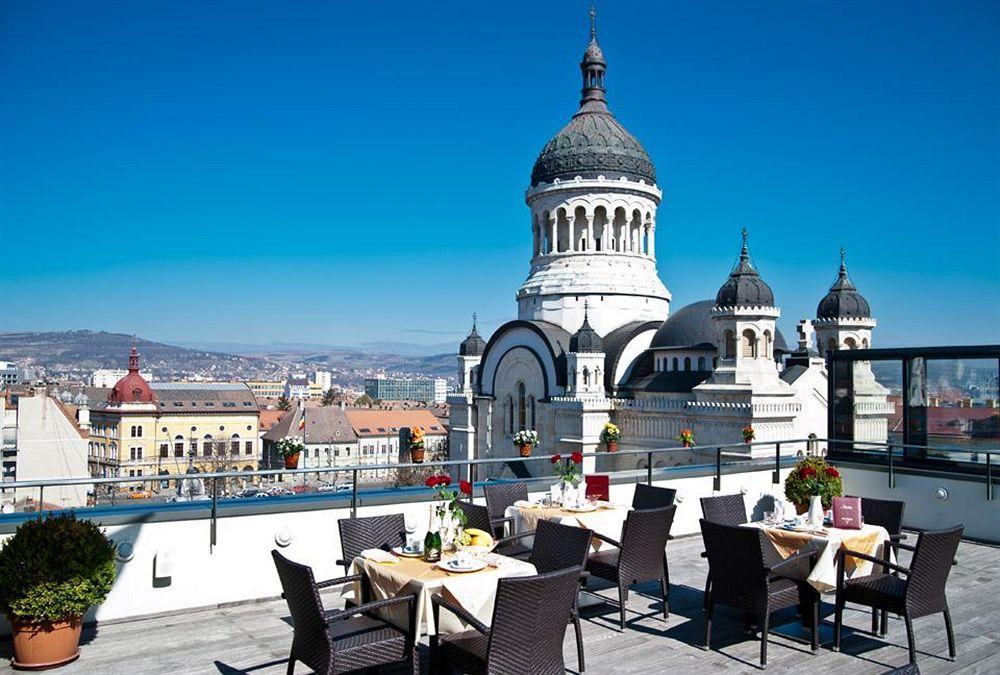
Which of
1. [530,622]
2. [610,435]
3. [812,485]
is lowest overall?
[610,435]

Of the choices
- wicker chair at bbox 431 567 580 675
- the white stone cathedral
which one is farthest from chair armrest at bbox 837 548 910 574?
the white stone cathedral

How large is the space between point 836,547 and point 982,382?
674cm

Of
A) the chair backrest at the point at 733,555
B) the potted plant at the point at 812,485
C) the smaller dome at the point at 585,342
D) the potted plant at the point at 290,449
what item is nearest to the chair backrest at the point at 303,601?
the chair backrest at the point at 733,555

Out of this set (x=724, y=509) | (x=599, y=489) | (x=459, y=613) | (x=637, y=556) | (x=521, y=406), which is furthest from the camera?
(x=521, y=406)

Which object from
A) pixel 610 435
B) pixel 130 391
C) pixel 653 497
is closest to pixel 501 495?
pixel 653 497

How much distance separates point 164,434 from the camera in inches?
3420

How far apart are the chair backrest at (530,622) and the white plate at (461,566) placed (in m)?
0.91

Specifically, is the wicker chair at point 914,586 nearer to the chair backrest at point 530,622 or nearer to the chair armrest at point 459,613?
the chair backrest at point 530,622

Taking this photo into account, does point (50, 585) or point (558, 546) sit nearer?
point (50, 585)

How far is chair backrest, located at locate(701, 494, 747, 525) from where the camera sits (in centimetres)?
901

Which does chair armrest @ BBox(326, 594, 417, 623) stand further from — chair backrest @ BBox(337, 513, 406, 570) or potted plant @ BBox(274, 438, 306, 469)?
potted plant @ BBox(274, 438, 306, 469)

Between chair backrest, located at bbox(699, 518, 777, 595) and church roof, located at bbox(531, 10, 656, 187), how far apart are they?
37.5 m

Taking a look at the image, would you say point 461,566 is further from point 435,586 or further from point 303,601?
point 303,601

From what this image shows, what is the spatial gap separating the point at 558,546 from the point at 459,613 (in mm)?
1595
